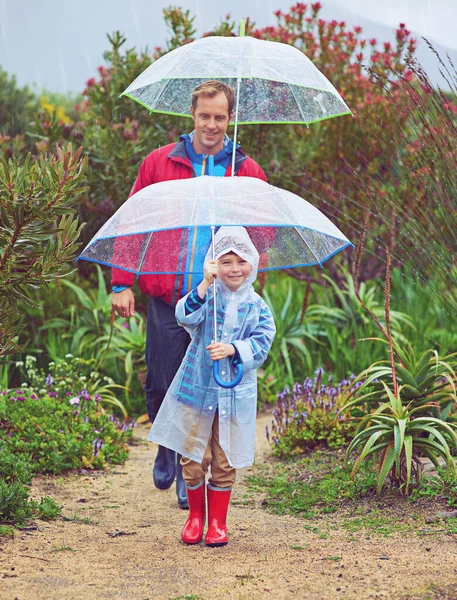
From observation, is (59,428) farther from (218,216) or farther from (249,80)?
(249,80)

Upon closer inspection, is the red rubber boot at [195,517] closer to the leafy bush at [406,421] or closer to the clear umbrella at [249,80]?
the leafy bush at [406,421]

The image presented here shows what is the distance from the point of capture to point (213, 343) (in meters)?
3.34

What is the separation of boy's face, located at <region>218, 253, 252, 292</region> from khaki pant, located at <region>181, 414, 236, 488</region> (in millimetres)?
611

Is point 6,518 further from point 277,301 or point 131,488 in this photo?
point 277,301

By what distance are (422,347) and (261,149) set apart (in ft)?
7.80

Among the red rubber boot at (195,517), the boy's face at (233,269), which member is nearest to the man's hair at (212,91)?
the boy's face at (233,269)

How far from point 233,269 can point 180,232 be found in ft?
1.67

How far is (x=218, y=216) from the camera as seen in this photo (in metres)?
3.22

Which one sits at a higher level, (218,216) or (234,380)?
(218,216)

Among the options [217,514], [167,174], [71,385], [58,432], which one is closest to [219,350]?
[217,514]

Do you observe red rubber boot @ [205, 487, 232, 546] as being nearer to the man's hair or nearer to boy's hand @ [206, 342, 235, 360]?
boy's hand @ [206, 342, 235, 360]

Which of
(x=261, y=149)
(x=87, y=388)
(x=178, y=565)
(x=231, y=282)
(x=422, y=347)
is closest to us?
(x=178, y=565)

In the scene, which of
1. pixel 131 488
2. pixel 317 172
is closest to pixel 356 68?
pixel 317 172

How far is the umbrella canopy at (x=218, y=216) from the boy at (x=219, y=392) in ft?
0.72
